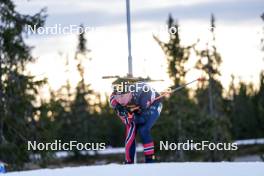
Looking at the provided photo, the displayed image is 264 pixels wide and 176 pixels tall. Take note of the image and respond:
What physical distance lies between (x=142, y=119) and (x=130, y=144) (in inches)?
17.6

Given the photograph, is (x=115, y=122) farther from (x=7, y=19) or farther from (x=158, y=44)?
(x=7, y=19)

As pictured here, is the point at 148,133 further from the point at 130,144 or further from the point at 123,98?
the point at 123,98

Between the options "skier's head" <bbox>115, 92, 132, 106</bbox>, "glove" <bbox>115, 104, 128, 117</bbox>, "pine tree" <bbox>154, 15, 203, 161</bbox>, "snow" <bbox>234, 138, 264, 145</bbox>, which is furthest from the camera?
"snow" <bbox>234, 138, 264, 145</bbox>

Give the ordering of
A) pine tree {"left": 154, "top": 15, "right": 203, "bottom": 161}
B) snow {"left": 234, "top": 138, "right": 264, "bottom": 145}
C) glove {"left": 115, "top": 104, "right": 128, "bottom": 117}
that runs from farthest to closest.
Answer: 1. snow {"left": 234, "top": 138, "right": 264, "bottom": 145}
2. pine tree {"left": 154, "top": 15, "right": 203, "bottom": 161}
3. glove {"left": 115, "top": 104, "right": 128, "bottom": 117}

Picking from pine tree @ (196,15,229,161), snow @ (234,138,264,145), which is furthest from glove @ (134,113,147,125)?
snow @ (234,138,264,145)

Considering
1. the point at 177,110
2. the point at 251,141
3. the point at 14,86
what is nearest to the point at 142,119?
the point at 14,86

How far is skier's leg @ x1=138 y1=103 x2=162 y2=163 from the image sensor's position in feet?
32.8

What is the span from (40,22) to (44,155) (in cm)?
479

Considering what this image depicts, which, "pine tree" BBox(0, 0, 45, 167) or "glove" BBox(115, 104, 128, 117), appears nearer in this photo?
"glove" BBox(115, 104, 128, 117)

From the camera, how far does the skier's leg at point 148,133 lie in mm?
10000

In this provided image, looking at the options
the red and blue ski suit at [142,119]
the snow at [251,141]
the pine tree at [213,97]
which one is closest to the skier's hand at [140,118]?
the red and blue ski suit at [142,119]

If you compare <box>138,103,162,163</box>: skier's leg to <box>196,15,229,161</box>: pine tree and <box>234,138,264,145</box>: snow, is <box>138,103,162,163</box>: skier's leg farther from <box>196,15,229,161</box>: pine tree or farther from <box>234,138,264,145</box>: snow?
<box>234,138,264,145</box>: snow

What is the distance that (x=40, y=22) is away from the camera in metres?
23.1

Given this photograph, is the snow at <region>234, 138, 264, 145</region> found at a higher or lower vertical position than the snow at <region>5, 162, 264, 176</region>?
lower
